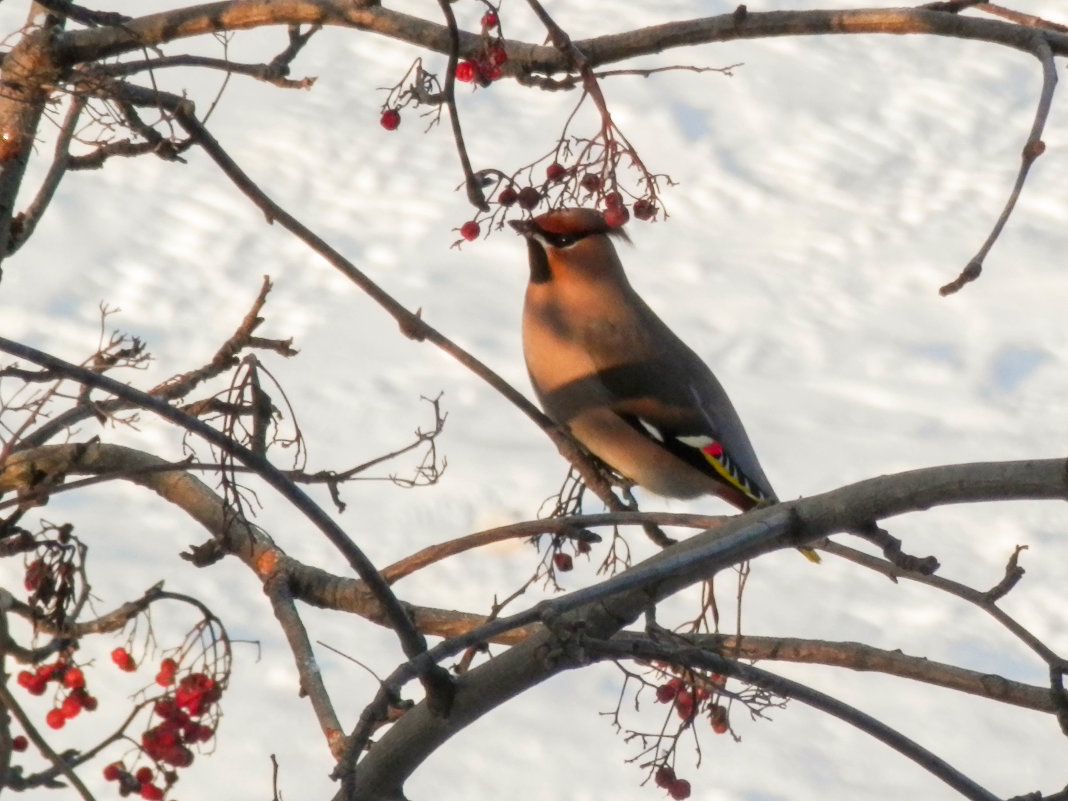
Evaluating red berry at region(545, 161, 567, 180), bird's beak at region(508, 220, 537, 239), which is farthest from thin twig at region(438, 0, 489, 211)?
bird's beak at region(508, 220, 537, 239)

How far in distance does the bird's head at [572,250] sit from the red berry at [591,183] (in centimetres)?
124

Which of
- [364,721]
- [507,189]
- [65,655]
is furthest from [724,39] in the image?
[65,655]

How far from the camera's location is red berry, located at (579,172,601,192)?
5.54 ft

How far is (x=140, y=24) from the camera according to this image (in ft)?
5.61

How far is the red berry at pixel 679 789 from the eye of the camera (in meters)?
1.79

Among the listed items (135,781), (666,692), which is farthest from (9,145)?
(666,692)

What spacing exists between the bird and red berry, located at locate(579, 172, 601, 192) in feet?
3.64

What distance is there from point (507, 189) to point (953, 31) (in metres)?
0.54

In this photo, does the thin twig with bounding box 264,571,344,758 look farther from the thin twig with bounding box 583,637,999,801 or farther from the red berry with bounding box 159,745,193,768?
the thin twig with bounding box 583,637,999,801

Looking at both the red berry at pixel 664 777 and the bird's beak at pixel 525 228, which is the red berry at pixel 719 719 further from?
the bird's beak at pixel 525 228

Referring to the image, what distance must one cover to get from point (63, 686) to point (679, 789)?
678 mm

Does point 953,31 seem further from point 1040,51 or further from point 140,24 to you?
point 140,24

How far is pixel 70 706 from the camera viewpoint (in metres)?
1.74

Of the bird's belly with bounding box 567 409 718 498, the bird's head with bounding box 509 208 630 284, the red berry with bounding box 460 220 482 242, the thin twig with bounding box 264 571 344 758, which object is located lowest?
the thin twig with bounding box 264 571 344 758
